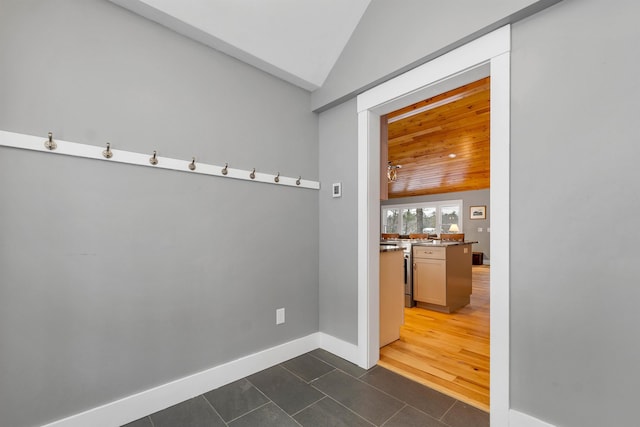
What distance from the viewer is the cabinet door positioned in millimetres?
3564

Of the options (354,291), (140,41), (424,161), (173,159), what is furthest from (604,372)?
(424,161)

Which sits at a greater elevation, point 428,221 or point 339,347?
point 428,221

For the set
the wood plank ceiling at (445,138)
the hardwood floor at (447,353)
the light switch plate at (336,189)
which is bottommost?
the hardwood floor at (447,353)

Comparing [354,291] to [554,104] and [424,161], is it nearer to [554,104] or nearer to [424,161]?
[554,104]

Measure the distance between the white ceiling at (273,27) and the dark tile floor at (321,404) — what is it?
93.2 inches

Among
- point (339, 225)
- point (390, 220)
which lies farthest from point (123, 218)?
point (390, 220)

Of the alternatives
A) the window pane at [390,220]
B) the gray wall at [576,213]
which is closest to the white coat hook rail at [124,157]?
the gray wall at [576,213]

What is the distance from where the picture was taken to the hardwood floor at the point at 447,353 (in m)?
1.93

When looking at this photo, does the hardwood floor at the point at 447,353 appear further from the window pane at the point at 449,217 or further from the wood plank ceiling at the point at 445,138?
the window pane at the point at 449,217

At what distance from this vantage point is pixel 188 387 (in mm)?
1783

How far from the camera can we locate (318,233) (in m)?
2.58

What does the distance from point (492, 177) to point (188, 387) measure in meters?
2.24

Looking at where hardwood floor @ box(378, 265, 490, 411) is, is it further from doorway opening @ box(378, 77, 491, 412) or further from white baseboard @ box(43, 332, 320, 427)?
white baseboard @ box(43, 332, 320, 427)

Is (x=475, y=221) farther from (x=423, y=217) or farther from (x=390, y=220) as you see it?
(x=390, y=220)
